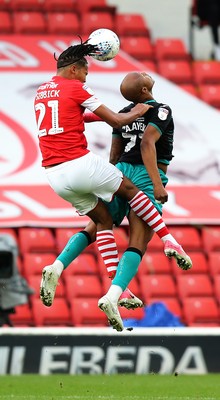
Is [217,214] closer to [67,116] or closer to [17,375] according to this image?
[17,375]

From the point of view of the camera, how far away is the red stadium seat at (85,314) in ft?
50.1

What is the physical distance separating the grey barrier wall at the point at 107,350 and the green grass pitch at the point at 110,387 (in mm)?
144

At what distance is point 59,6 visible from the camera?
17859mm

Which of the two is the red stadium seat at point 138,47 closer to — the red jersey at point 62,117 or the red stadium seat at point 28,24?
the red stadium seat at point 28,24

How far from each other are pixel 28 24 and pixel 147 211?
753 cm

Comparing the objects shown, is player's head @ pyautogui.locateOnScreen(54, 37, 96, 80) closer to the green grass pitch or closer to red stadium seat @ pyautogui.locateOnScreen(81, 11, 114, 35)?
the green grass pitch

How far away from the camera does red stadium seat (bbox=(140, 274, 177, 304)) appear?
15609 millimetres

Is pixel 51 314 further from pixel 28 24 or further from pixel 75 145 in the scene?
pixel 75 145

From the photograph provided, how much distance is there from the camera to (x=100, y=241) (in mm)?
10414

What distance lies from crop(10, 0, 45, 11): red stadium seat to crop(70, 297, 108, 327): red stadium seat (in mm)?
4226

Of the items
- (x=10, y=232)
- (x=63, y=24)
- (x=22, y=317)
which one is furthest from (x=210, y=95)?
(x=22, y=317)

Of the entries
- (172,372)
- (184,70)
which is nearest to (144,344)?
(172,372)

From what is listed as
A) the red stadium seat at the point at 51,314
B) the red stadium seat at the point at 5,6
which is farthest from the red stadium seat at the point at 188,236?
the red stadium seat at the point at 5,6

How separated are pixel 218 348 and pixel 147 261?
250cm
